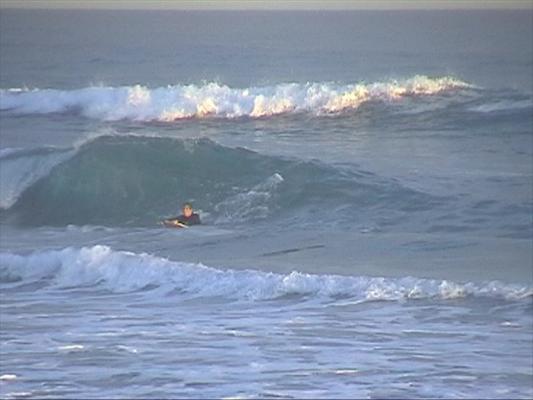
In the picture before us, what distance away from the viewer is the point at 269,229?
12.1 metres

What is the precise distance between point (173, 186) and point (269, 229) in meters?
2.61

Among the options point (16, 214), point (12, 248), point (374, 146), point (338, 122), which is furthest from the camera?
point (338, 122)

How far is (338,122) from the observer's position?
1912 cm

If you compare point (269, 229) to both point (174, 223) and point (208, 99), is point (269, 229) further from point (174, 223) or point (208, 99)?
point (208, 99)

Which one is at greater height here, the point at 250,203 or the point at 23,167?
the point at 23,167

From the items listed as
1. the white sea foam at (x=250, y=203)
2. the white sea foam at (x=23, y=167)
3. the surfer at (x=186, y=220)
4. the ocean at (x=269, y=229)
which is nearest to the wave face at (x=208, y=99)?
the ocean at (x=269, y=229)

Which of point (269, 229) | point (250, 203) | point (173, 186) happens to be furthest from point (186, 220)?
point (173, 186)

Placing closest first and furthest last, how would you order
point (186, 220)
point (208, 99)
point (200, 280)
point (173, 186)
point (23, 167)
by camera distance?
1. point (200, 280)
2. point (186, 220)
3. point (173, 186)
4. point (23, 167)
5. point (208, 99)

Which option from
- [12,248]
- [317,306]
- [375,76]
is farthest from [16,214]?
[375,76]

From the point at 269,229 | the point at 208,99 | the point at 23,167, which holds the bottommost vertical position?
the point at 269,229

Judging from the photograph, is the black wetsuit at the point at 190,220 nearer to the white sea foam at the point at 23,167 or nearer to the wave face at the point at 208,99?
the white sea foam at the point at 23,167

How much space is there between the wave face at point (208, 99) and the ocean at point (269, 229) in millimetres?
62

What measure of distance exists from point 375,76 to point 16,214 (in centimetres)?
1186

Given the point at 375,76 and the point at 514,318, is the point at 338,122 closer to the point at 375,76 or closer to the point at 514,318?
the point at 375,76
